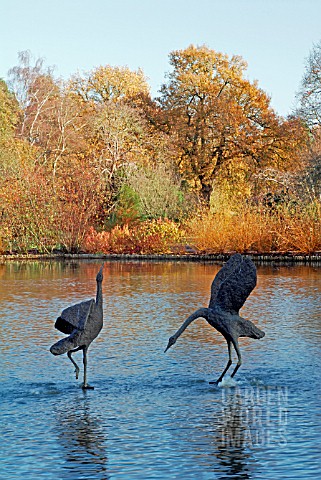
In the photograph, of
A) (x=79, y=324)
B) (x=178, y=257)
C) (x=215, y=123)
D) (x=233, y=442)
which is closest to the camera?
(x=233, y=442)

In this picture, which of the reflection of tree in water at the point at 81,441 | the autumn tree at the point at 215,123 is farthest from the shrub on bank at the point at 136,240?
the reflection of tree in water at the point at 81,441

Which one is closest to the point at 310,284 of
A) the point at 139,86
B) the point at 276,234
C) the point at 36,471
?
the point at 276,234

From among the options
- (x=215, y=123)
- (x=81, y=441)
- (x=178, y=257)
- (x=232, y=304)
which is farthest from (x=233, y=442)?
(x=215, y=123)

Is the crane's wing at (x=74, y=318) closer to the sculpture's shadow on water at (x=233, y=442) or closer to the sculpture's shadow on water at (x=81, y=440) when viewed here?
the sculpture's shadow on water at (x=81, y=440)

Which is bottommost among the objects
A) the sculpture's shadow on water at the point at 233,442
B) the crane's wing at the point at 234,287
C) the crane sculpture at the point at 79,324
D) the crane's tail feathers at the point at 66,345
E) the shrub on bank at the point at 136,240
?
the sculpture's shadow on water at the point at 233,442

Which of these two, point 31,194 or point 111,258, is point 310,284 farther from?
point 31,194

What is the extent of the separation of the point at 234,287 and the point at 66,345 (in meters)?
1.50

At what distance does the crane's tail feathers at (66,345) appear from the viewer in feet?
21.8

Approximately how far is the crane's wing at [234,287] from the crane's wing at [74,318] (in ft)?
3.62

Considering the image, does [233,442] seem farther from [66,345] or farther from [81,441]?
[66,345]

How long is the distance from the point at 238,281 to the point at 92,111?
39115mm

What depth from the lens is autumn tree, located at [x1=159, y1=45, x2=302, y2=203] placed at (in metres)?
41.2

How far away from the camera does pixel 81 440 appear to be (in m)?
5.63

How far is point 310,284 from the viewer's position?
1609 centimetres
